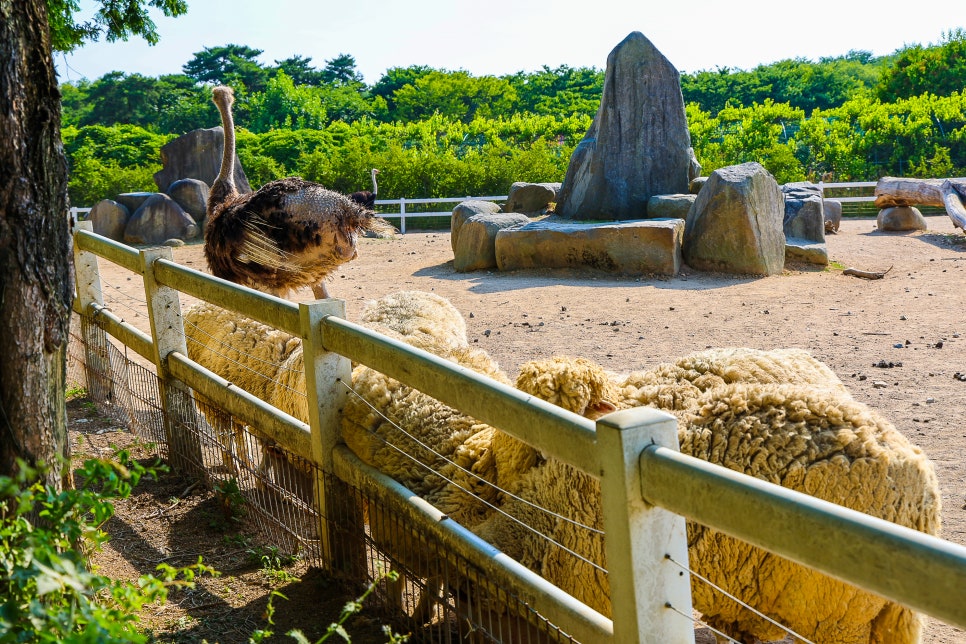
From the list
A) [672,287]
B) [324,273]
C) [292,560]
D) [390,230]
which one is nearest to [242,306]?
[292,560]

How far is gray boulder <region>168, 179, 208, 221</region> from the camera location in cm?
2039

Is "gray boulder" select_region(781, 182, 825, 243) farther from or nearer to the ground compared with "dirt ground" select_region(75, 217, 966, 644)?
farther from the ground

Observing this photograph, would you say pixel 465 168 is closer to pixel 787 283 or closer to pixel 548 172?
pixel 548 172

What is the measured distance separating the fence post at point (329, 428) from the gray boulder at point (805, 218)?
11176mm

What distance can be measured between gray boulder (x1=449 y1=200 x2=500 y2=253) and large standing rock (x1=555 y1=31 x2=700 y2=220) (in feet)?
4.56

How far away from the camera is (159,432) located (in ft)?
16.7

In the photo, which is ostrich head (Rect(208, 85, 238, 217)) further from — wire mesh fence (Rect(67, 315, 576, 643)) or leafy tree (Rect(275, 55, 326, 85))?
leafy tree (Rect(275, 55, 326, 85))

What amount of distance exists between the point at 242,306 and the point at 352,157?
21040mm

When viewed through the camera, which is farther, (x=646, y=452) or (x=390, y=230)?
(x=390, y=230)

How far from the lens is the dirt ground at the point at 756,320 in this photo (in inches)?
212

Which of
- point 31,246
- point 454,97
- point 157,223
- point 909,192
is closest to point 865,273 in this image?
point 909,192

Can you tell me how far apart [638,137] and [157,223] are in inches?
405

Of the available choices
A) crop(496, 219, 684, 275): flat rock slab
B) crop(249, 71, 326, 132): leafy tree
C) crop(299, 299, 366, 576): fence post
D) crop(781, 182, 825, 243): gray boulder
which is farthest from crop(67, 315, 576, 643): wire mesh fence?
crop(249, 71, 326, 132): leafy tree

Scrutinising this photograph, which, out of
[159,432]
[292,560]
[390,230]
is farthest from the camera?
[390,230]
